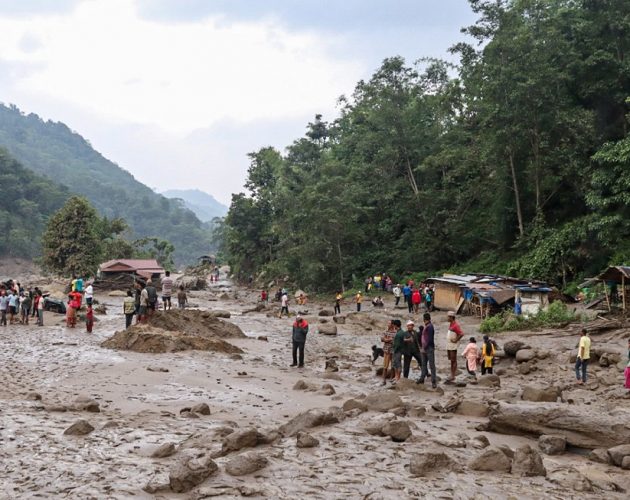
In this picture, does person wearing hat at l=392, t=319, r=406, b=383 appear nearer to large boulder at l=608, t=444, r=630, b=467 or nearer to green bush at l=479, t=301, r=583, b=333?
large boulder at l=608, t=444, r=630, b=467

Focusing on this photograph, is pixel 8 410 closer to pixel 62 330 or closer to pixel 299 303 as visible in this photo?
pixel 62 330

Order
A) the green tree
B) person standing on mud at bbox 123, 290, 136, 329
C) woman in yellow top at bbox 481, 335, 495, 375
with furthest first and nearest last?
the green tree < person standing on mud at bbox 123, 290, 136, 329 < woman in yellow top at bbox 481, 335, 495, 375

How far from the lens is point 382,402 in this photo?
11.2 m

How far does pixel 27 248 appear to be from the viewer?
102 m

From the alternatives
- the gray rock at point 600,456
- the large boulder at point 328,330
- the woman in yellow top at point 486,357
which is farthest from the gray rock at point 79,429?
the large boulder at point 328,330

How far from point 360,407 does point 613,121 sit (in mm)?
32546

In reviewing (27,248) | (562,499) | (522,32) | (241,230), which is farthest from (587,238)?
(27,248)

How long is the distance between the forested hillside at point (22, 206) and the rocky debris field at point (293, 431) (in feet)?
309

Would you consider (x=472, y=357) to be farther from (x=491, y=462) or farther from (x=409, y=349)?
(x=491, y=462)

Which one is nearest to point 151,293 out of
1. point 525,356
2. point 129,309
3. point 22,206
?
point 129,309

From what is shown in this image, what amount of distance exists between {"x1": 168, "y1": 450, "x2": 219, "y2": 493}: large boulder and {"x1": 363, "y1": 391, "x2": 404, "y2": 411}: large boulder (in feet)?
14.5

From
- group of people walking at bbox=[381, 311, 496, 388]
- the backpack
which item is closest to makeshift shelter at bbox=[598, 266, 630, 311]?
group of people walking at bbox=[381, 311, 496, 388]

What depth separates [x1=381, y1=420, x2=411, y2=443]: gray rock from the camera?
8.97 m

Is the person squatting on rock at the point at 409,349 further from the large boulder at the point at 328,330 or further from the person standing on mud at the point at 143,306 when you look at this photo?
the large boulder at the point at 328,330
